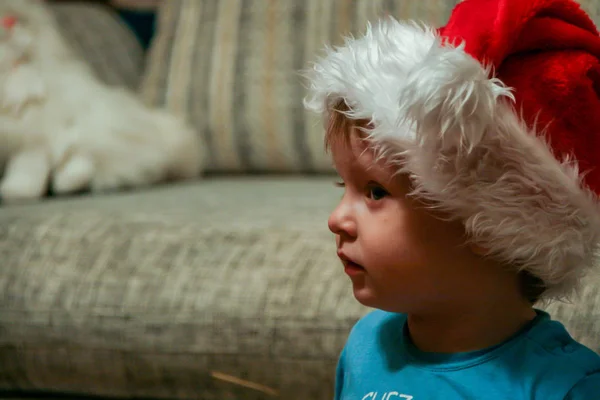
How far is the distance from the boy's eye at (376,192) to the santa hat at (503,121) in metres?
0.03

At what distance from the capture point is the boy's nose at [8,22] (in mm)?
1363

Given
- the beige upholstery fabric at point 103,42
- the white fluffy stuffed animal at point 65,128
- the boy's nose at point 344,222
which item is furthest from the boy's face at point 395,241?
the beige upholstery fabric at point 103,42

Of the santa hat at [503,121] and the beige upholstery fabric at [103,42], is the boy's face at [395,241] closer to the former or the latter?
the santa hat at [503,121]

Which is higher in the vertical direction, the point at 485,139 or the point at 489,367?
the point at 485,139

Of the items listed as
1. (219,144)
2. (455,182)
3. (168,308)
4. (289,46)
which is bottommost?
(219,144)

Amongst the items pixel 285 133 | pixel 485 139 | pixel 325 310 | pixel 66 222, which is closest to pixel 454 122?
pixel 485 139

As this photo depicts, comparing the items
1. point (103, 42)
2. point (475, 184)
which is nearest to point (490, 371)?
point (475, 184)

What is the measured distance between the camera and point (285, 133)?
57.8 inches

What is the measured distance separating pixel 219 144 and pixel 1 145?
1.41 feet

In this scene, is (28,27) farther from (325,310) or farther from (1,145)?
(325,310)

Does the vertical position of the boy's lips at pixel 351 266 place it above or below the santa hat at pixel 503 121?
below

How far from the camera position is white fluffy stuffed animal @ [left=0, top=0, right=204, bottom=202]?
1.27m

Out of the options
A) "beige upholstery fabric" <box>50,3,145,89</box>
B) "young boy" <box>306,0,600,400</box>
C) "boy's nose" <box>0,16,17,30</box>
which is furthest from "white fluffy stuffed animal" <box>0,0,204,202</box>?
"young boy" <box>306,0,600,400</box>

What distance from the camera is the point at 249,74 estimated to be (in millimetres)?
1509
